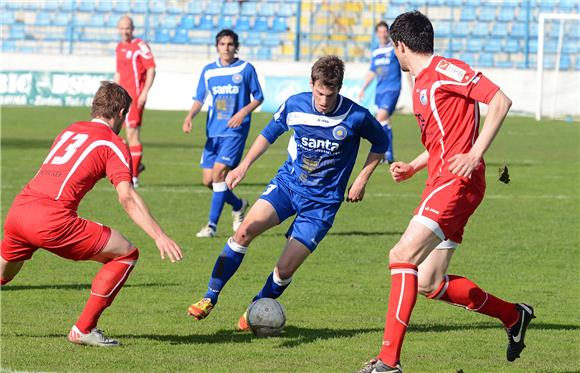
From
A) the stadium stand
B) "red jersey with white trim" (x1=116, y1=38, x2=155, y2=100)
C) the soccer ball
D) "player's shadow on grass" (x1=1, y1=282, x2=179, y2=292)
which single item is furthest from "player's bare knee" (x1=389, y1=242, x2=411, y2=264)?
the stadium stand

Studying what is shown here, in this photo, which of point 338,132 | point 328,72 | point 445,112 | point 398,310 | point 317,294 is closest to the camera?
point 398,310

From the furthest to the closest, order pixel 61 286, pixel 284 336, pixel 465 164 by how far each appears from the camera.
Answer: pixel 61 286
pixel 284 336
pixel 465 164

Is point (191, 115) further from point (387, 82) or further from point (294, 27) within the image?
point (294, 27)

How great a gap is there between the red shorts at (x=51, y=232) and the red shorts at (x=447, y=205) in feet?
6.53

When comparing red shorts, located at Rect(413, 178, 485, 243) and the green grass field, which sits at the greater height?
red shorts, located at Rect(413, 178, 485, 243)

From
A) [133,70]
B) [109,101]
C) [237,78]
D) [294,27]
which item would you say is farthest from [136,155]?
[294,27]

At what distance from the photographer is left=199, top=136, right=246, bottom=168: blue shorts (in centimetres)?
1299

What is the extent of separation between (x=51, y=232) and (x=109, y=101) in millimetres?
897

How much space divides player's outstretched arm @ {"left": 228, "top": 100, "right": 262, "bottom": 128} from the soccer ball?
4226 millimetres

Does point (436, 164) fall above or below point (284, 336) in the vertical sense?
above

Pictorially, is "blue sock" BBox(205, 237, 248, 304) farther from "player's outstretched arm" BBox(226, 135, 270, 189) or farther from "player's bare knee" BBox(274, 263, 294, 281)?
"player's outstretched arm" BBox(226, 135, 270, 189)

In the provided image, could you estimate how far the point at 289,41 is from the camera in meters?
42.1

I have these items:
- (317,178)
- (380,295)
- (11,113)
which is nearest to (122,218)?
(380,295)

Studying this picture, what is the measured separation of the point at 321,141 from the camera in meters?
7.84
